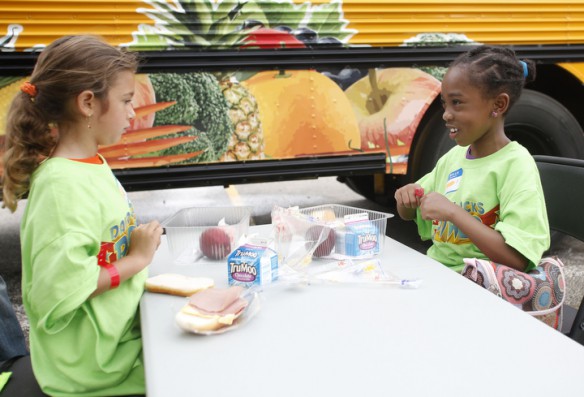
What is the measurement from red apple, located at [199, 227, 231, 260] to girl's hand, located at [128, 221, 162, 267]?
198mm

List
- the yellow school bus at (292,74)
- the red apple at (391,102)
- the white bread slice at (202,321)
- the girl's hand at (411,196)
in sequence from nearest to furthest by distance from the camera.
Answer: the white bread slice at (202,321) → the girl's hand at (411,196) → the yellow school bus at (292,74) → the red apple at (391,102)

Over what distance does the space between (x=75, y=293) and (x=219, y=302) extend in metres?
0.30

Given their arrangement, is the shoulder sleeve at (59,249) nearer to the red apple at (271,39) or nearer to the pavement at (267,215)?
the pavement at (267,215)

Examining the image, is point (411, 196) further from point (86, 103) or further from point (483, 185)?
point (86, 103)

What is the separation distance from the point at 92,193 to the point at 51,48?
41 cm

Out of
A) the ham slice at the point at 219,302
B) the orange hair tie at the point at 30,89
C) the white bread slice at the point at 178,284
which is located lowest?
the white bread slice at the point at 178,284

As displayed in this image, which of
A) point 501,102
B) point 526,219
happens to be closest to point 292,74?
point 501,102

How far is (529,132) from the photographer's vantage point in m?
3.83

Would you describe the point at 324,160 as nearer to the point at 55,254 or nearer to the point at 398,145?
the point at 398,145

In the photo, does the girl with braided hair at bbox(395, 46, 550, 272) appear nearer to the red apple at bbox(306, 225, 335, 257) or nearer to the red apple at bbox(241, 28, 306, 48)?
the red apple at bbox(306, 225, 335, 257)

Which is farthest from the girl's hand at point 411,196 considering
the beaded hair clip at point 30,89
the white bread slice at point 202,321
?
the beaded hair clip at point 30,89

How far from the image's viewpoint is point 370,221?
61.8 inches

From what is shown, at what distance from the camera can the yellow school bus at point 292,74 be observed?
9.88ft

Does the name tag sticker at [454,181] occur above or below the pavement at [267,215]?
above
